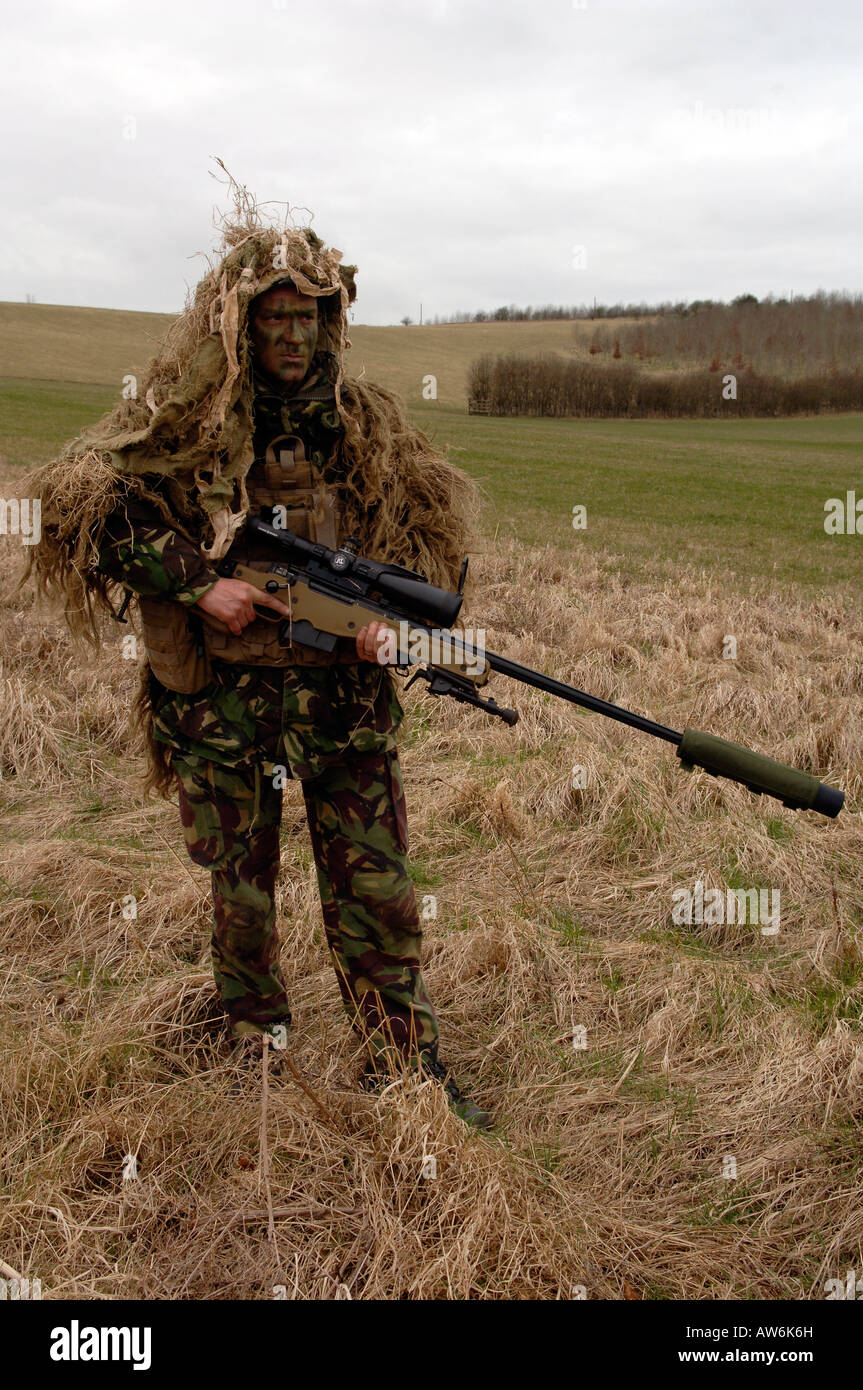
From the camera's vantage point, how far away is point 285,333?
2.87m

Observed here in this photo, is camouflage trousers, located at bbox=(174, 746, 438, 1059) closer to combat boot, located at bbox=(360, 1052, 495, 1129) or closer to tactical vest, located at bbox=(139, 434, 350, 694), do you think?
combat boot, located at bbox=(360, 1052, 495, 1129)

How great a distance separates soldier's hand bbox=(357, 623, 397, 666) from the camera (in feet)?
9.70

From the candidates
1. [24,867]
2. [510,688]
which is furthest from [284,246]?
[510,688]

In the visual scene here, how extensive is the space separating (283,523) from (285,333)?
0.56 metres

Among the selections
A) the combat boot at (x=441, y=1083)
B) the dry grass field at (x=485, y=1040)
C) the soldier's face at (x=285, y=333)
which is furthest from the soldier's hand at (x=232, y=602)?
the combat boot at (x=441, y=1083)

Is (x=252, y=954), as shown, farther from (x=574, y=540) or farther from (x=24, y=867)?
(x=574, y=540)

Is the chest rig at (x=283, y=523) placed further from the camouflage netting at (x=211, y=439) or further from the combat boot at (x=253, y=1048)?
the combat boot at (x=253, y=1048)

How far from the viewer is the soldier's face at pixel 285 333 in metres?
2.84

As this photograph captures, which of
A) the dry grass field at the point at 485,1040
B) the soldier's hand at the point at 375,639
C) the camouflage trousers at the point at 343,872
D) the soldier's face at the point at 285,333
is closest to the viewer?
the dry grass field at the point at 485,1040

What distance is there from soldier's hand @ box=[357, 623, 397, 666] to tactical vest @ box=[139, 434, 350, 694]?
0.36 feet

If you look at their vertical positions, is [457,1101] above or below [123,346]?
below

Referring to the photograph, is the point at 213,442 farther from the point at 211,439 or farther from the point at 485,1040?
the point at 485,1040

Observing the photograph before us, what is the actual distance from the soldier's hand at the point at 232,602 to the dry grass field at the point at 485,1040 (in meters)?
0.92

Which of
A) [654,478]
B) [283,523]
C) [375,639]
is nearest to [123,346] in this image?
[654,478]
